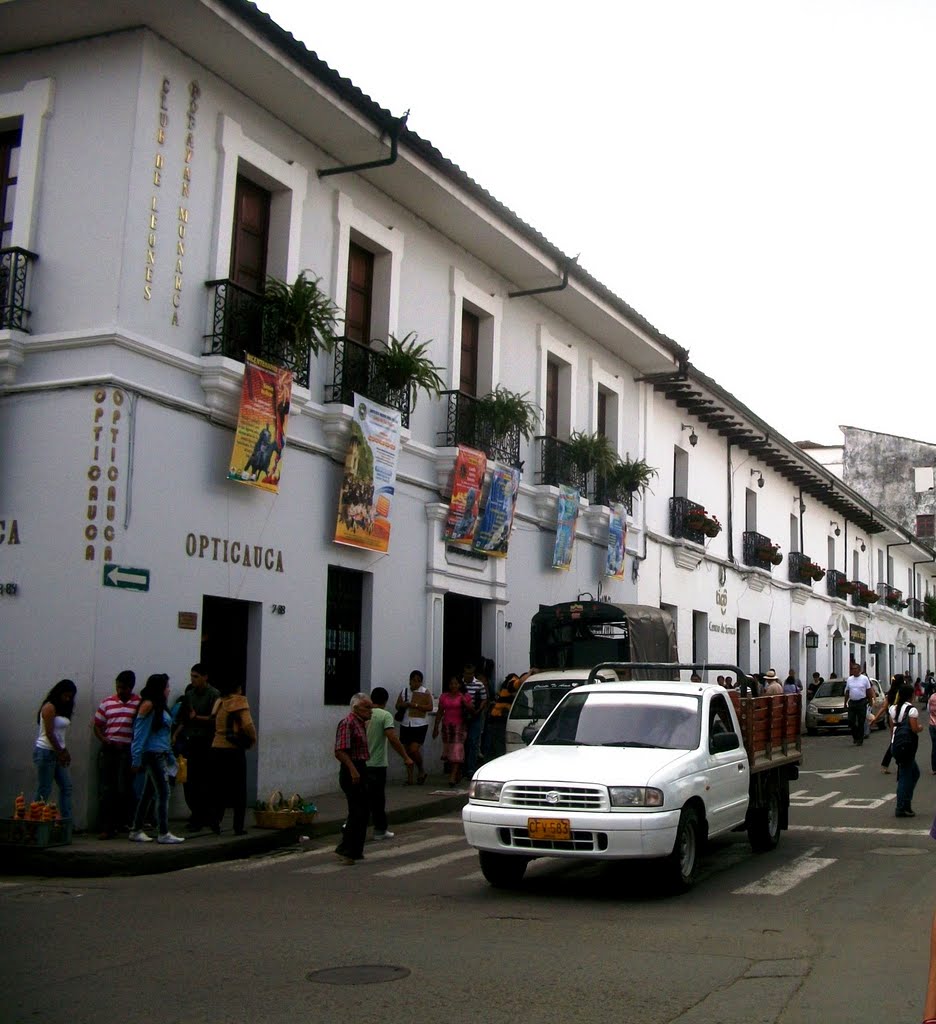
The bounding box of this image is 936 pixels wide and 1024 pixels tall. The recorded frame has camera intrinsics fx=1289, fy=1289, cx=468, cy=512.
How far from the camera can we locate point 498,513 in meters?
21.9

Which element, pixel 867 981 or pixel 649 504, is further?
pixel 649 504

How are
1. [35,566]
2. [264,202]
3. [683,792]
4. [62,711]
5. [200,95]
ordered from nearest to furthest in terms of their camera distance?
[683,792] → [62,711] → [35,566] → [200,95] → [264,202]

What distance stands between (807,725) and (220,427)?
25.5 meters

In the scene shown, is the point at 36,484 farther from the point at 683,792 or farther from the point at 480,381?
the point at 480,381

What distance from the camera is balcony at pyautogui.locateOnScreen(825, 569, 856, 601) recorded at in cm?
4628

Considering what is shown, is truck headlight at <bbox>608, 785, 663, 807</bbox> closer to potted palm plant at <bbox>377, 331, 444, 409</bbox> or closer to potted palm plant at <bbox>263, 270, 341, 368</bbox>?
potted palm plant at <bbox>263, 270, 341, 368</bbox>

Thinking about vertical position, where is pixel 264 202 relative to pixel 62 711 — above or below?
above

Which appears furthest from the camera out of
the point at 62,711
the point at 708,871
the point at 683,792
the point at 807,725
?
the point at 807,725

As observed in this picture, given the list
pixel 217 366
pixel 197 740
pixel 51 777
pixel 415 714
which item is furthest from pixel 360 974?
pixel 415 714

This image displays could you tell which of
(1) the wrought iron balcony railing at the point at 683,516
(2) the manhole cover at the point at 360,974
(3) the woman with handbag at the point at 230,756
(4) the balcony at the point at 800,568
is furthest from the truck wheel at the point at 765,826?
(4) the balcony at the point at 800,568

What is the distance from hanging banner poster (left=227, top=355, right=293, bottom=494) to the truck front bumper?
22.0 feet

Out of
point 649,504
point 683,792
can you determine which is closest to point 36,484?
point 683,792

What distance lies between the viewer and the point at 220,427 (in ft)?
52.2

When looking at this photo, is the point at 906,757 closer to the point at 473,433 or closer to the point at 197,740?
the point at 473,433
